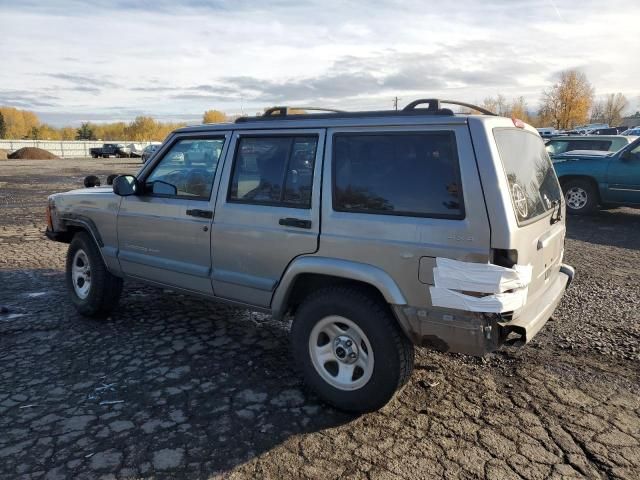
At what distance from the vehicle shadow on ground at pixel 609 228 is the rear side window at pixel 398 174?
6664mm

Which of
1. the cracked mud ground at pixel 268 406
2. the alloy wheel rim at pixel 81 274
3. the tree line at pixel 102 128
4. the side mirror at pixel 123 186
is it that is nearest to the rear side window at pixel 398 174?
the cracked mud ground at pixel 268 406

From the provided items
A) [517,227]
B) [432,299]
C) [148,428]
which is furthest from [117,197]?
[517,227]

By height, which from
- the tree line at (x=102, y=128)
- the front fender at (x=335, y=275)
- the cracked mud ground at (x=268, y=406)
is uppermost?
the tree line at (x=102, y=128)

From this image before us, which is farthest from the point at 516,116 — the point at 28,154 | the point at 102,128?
the point at 102,128

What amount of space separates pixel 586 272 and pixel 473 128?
15.2 feet

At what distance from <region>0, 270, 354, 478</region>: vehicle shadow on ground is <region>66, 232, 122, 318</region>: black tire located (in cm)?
12

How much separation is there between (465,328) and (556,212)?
145cm

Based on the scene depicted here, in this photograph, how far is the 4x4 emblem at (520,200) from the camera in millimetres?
2930

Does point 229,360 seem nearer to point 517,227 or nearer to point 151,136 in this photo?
point 517,227

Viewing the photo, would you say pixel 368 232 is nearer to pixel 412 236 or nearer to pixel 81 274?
pixel 412 236

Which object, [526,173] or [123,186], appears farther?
[123,186]

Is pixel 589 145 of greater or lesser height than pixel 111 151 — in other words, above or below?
below

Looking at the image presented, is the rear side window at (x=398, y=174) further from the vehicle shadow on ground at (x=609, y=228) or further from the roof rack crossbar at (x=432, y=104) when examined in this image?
the vehicle shadow on ground at (x=609, y=228)

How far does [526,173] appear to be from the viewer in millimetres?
3281
